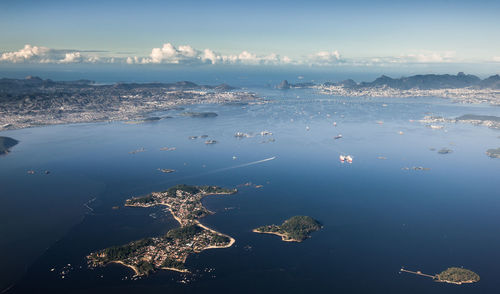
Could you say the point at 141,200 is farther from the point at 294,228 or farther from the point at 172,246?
the point at 294,228

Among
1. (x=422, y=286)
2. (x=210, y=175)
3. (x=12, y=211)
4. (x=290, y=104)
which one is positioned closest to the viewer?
(x=422, y=286)

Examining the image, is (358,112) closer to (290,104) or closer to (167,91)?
(290,104)

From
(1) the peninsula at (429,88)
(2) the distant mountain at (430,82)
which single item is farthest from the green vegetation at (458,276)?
(2) the distant mountain at (430,82)

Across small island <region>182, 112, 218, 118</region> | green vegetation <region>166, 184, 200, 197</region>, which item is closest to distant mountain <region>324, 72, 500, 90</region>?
small island <region>182, 112, 218, 118</region>

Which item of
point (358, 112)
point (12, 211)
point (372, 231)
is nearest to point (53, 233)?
point (12, 211)

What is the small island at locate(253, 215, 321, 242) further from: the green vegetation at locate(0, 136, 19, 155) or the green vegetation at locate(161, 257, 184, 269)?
the green vegetation at locate(0, 136, 19, 155)

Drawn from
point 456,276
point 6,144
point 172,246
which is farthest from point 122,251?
point 6,144

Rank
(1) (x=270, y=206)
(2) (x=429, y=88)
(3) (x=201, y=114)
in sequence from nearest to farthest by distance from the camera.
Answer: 1. (1) (x=270, y=206)
2. (3) (x=201, y=114)
3. (2) (x=429, y=88)
